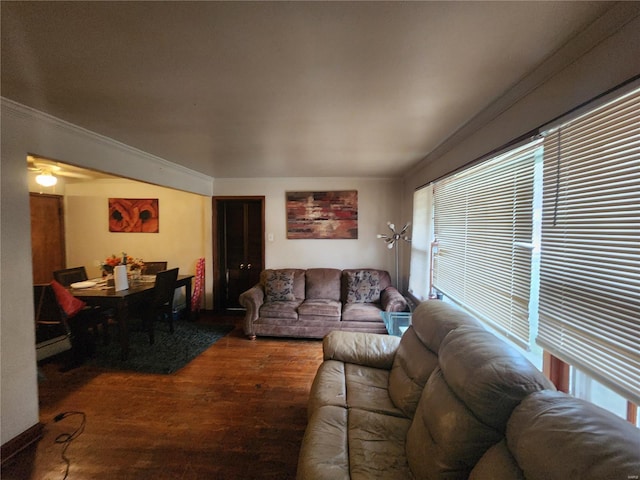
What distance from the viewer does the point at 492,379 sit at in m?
1.02

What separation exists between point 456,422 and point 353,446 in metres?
0.54

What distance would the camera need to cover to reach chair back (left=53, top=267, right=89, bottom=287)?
12.0ft

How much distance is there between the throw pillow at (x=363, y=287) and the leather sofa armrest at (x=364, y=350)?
5.95ft

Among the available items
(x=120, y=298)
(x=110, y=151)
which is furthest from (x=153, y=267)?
(x=110, y=151)

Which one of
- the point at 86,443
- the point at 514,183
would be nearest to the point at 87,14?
the point at 514,183

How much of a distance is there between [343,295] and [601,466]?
361 cm

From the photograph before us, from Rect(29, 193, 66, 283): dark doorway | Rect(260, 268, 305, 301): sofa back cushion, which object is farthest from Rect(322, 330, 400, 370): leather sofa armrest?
Rect(29, 193, 66, 283): dark doorway

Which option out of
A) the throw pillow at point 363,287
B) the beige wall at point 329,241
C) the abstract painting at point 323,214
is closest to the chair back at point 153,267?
the beige wall at point 329,241

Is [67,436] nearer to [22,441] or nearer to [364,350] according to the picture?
[22,441]

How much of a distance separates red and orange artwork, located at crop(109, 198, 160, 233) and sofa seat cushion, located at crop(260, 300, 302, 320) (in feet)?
9.04

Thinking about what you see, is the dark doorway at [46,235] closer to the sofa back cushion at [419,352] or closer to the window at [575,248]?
the sofa back cushion at [419,352]

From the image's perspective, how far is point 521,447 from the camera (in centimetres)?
83

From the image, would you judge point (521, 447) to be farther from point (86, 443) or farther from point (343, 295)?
point (343, 295)

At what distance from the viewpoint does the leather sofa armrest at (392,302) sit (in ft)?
11.7
